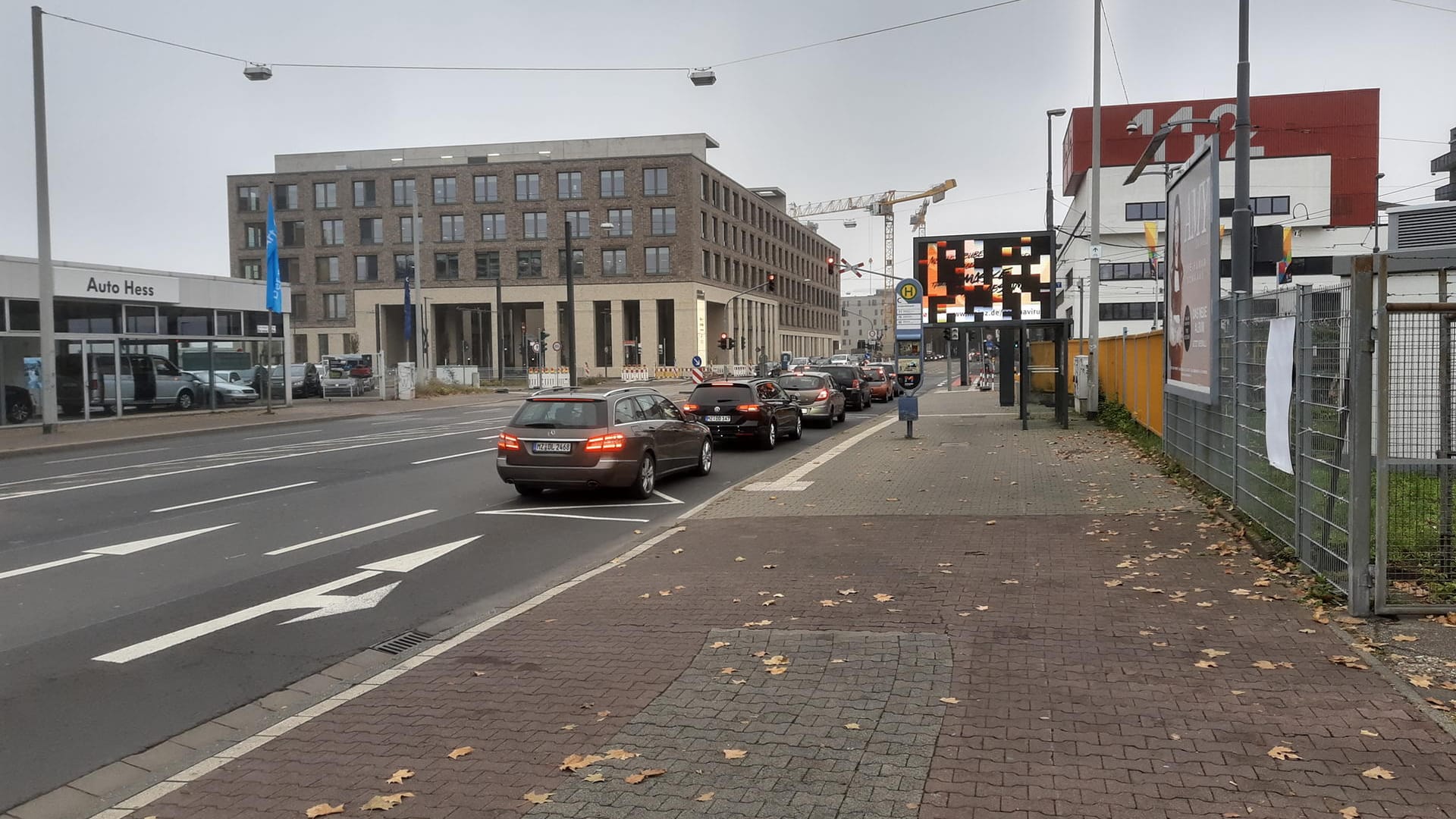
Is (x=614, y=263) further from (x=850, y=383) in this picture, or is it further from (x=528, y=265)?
(x=850, y=383)

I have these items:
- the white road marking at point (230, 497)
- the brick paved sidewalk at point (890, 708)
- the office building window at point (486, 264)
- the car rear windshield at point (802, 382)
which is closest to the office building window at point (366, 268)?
the office building window at point (486, 264)

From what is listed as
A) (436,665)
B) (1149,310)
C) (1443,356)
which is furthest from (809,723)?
(1149,310)

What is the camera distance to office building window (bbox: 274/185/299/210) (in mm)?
85188

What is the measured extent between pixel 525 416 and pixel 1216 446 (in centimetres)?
796

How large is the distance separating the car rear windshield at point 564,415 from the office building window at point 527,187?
7087 centimetres

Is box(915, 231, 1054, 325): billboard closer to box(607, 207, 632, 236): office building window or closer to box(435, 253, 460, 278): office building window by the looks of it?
box(607, 207, 632, 236): office building window

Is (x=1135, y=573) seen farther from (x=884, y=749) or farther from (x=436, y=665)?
(x=436, y=665)

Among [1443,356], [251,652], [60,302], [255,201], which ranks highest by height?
[255,201]

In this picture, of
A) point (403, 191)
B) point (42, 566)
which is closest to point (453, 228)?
point (403, 191)

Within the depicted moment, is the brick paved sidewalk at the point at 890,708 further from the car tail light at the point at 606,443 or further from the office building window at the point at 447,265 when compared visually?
the office building window at the point at 447,265

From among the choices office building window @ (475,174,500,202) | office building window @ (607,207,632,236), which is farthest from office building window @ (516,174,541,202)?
office building window @ (607,207,632,236)

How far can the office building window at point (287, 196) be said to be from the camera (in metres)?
85.2

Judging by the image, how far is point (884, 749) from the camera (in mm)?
4441

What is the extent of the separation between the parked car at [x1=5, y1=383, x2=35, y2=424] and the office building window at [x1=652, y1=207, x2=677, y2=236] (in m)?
56.4
